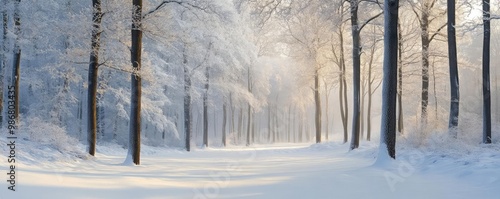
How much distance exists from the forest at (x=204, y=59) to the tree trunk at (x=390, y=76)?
3 cm

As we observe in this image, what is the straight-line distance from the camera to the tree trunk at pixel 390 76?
10391mm

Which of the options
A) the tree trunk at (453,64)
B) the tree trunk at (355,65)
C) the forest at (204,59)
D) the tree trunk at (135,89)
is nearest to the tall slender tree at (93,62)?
the forest at (204,59)

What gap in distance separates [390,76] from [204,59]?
16279 millimetres

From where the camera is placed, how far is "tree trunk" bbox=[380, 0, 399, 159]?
10.4m

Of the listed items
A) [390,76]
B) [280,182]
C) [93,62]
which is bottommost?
[280,182]

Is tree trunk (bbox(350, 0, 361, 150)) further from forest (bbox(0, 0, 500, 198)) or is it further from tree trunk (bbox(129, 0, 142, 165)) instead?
tree trunk (bbox(129, 0, 142, 165))

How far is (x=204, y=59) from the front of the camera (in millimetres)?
25047

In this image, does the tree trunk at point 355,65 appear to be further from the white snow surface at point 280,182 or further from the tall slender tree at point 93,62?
the tall slender tree at point 93,62

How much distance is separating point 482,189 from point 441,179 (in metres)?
1.47

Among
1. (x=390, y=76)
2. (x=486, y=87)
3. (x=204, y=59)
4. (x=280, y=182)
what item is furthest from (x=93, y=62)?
(x=486, y=87)

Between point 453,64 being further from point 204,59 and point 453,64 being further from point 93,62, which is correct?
point 204,59

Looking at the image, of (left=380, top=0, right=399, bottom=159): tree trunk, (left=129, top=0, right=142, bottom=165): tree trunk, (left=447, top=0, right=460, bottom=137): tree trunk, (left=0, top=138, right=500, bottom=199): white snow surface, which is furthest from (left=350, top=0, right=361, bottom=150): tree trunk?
(left=129, top=0, right=142, bottom=165): tree trunk

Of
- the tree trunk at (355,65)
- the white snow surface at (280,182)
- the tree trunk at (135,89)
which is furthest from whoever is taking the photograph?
the tree trunk at (355,65)

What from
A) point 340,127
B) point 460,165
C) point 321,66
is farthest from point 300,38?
point 340,127
